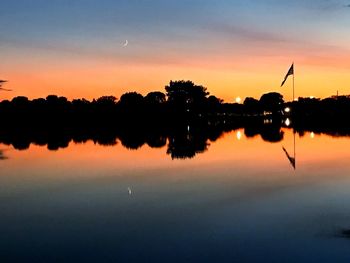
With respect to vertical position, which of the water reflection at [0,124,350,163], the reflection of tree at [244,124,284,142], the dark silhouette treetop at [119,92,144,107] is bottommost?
the reflection of tree at [244,124,284,142]

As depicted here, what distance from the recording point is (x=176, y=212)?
1532 centimetres

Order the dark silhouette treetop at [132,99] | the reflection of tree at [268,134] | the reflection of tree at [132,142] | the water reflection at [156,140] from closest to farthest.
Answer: the water reflection at [156,140], the reflection of tree at [132,142], the reflection of tree at [268,134], the dark silhouette treetop at [132,99]

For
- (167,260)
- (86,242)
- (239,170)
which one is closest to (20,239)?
(86,242)

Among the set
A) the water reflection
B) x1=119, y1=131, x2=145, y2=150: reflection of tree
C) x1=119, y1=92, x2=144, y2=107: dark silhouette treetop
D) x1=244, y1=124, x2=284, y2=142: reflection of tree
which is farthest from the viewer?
x1=119, y1=92, x2=144, y2=107: dark silhouette treetop

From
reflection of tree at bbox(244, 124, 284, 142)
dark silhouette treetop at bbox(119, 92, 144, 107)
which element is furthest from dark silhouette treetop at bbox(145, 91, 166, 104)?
reflection of tree at bbox(244, 124, 284, 142)

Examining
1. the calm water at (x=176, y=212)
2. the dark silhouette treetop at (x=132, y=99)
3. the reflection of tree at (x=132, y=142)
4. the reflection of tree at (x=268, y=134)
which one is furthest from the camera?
the dark silhouette treetop at (x=132, y=99)

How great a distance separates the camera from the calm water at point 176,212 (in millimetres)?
11117

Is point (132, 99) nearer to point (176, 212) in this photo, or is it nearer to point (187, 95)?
point (187, 95)

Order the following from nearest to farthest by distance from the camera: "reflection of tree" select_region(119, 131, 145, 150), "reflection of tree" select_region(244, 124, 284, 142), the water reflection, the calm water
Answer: the calm water
the water reflection
"reflection of tree" select_region(119, 131, 145, 150)
"reflection of tree" select_region(244, 124, 284, 142)

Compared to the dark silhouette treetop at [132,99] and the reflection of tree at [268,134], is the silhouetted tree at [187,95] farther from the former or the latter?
the reflection of tree at [268,134]

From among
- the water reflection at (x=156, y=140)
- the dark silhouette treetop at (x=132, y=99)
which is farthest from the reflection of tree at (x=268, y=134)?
the dark silhouette treetop at (x=132, y=99)

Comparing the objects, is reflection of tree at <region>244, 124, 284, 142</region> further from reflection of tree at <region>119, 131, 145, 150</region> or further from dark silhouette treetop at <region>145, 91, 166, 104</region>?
dark silhouette treetop at <region>145, 91, 166, 104</region>

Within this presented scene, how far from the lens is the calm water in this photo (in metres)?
11.1

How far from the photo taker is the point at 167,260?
10523 mm
